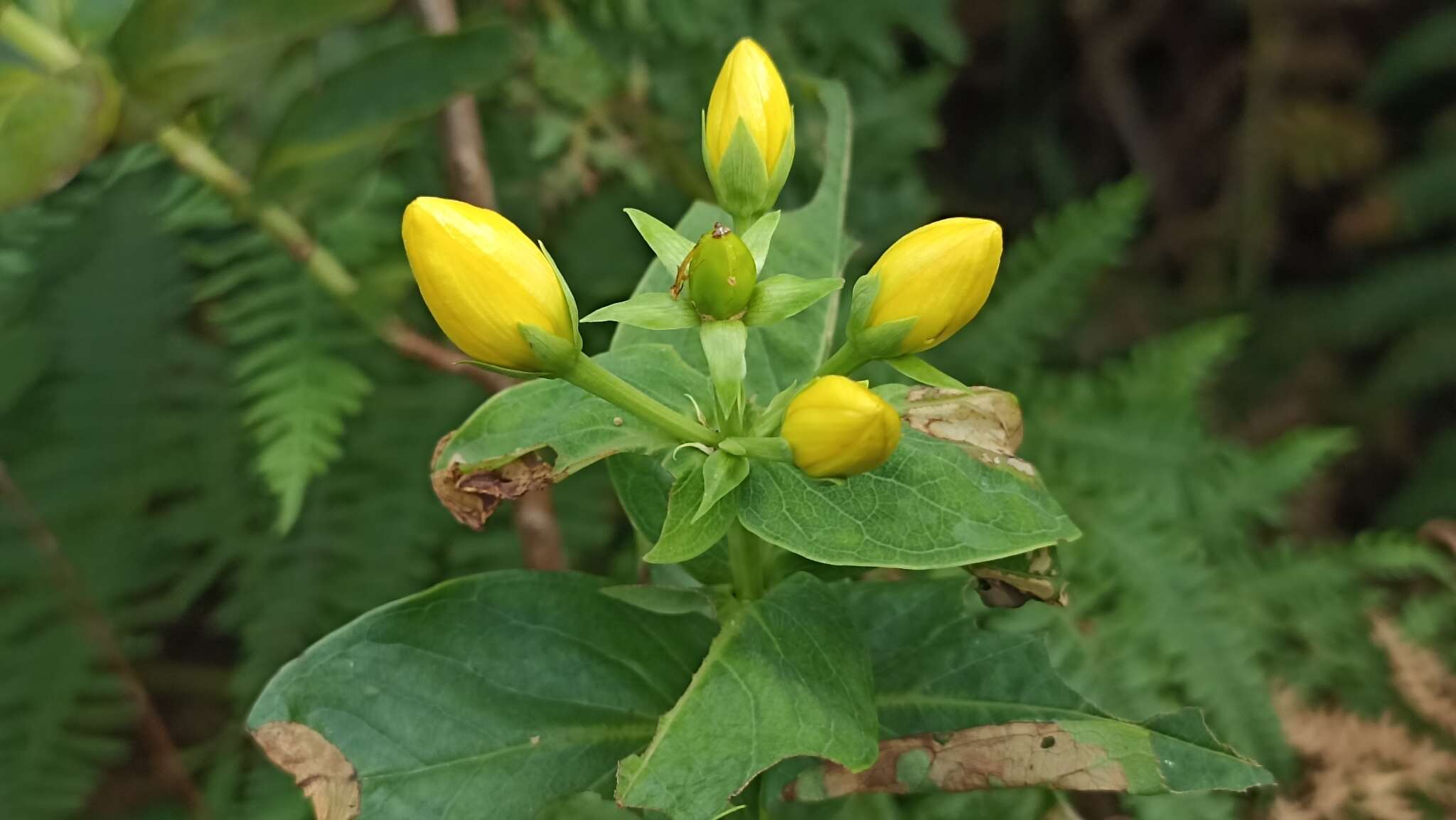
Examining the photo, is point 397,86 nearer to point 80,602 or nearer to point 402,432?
point 402,432

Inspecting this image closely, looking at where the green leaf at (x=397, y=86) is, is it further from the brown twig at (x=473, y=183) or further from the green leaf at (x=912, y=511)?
the green leaf at (x=912, y=511)

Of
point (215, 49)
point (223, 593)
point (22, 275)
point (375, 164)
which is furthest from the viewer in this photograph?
point (223, 593)

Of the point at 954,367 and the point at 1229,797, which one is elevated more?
the point at 954,367

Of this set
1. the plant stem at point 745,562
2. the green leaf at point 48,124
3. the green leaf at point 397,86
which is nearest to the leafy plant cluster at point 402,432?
the green leaf at point 397,86

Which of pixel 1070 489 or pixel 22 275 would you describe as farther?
pixel 1070 489

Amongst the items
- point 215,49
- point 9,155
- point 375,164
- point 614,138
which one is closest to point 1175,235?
point 614,138

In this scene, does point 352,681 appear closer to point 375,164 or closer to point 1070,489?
point 375,164
